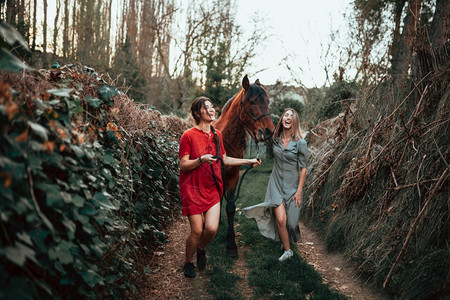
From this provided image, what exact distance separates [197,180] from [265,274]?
1.37m

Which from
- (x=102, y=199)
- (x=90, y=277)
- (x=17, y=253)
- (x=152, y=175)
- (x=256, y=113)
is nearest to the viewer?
(x=17, y=253)

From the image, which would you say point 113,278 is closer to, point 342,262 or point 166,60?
point 342,262

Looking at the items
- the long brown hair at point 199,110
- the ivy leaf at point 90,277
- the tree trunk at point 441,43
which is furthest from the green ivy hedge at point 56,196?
the tree trunk at point 441,43

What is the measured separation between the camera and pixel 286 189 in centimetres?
438

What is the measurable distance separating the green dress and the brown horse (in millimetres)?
372

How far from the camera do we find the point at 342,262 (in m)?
4.25

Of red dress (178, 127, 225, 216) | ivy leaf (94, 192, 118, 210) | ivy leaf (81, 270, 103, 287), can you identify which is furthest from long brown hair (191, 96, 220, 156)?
ivy leaf (81, 270, 103, 287)

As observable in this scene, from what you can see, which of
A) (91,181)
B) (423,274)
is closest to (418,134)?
(423,274)

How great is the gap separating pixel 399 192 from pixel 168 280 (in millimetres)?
3002

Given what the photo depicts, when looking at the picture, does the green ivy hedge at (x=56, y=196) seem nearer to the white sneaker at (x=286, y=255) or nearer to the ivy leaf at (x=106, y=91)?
the ivy leaf at (x=106, y=91)

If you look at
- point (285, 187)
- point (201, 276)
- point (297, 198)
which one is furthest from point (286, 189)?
point (201, 276)

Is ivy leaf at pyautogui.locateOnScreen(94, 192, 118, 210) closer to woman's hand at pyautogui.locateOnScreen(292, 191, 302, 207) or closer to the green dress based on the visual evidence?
the green dress

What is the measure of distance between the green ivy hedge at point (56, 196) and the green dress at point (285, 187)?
2084 millimetres

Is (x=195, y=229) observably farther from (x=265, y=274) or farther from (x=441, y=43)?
(x=441, y=43)
